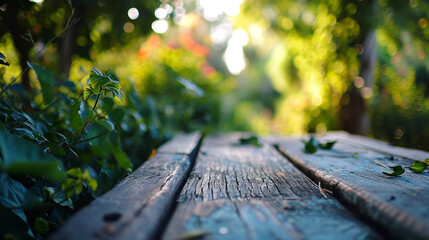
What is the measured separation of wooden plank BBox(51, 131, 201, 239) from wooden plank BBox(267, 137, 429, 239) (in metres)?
0.40

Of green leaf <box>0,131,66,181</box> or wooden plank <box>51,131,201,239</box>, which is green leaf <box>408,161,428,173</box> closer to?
wooden plank <box>51,131,201,239</box>

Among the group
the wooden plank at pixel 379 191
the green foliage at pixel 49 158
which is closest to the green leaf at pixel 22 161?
the green foliage at pixel 49 158

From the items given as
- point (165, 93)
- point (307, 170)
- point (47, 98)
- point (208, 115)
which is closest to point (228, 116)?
point (208, 115)

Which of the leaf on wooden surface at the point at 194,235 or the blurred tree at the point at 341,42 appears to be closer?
the leaf on wooden surface at the point at 194,235

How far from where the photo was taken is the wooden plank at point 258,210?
1.53ft

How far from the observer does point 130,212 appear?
48 cm

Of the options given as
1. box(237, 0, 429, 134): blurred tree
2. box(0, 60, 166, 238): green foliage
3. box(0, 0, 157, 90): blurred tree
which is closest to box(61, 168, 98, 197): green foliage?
box(0, 60, 166, 238): green foliage

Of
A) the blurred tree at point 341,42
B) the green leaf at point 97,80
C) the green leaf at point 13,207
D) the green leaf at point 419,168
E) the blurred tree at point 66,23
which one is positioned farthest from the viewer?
the blurred tree at point 341,42

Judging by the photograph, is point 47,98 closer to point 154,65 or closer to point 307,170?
point 307,170

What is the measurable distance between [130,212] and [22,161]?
0.63 ft

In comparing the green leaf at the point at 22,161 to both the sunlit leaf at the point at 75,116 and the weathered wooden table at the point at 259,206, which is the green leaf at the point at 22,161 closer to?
the weathered wooden table at the point at 259,206

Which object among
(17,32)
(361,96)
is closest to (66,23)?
(17,32)

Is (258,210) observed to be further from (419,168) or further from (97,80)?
(419,168)

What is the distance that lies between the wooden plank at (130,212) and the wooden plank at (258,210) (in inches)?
1.3
